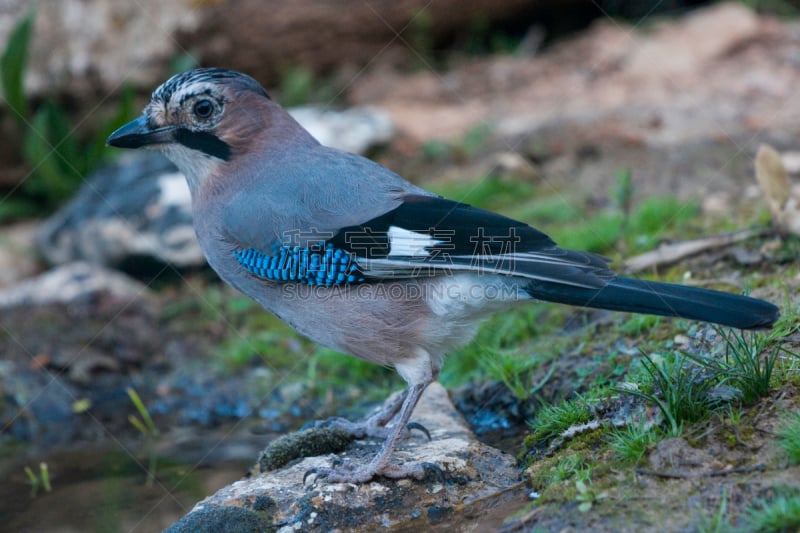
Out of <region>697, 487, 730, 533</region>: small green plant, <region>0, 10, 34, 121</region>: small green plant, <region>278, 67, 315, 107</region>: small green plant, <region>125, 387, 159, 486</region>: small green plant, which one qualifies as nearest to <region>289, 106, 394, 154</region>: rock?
<region>278, 67, 315, 107</region>: small green plant

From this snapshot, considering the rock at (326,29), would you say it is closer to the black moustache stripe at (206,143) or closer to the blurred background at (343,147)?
the blurred background at (343,147)

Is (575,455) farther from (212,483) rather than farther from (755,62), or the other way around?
(755,62)

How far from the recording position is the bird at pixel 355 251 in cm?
405

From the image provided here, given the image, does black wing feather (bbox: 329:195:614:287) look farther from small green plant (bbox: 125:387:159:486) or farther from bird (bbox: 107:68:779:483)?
small green plant (bbox: 125:387:159:486)

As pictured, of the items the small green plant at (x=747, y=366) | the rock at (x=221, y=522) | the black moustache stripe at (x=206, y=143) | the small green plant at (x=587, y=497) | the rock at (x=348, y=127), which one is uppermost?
the rock at (x=348, y=127)

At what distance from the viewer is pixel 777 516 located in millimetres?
2881

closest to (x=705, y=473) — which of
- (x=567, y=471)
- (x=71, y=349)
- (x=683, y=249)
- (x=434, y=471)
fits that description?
(x=567, y=471)

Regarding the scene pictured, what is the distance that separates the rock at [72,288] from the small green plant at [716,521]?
18.5 feet

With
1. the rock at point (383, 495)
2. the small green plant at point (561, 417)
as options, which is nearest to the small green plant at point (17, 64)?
the rock at point (383, 495)

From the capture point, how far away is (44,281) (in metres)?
7.70

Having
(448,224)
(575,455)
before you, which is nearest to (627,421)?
(575,455)

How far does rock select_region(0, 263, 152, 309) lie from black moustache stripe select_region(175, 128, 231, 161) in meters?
3.11

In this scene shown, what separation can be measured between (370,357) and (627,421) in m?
1.33

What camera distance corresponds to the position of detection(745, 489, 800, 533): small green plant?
286 centimetres
